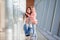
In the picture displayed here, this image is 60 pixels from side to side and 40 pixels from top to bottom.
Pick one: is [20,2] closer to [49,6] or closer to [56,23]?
[56,23]

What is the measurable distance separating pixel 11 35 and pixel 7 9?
9 centimetres

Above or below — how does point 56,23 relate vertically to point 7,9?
below

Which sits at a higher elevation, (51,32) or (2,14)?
(2,14)

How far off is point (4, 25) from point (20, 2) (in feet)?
0.32

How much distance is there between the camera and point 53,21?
2.66 metres

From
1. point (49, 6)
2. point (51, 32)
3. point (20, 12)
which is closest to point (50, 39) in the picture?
point (51, 32)

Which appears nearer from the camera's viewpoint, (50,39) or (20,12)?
(20,12)

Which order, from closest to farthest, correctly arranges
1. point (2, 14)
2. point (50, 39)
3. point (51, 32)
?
point (2, 14) < point (50, 39) < point (51, 32)

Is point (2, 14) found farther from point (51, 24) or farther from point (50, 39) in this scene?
point (51, 24)

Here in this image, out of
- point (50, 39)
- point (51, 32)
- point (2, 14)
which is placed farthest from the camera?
point (51, 32)

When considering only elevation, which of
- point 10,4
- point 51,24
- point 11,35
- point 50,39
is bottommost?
point 50,39

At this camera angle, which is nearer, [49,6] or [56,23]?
[56,23]

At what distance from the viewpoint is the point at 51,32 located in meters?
2.69

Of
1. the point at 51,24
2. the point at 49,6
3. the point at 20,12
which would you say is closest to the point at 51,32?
the point at 51,24
